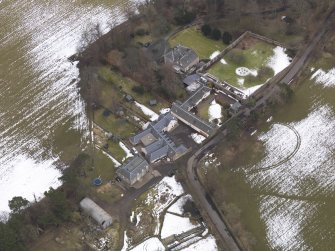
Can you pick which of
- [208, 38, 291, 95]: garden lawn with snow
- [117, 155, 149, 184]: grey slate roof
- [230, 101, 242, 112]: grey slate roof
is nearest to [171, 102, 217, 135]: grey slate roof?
[230, 101, 242, 112]: grey slate roof

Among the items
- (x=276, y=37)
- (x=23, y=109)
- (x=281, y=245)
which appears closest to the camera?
(x=281, y=245)

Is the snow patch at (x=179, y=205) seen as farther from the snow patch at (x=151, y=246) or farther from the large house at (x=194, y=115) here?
the large house at (x=194, y=115)

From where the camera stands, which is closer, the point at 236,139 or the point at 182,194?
the point at 182,194

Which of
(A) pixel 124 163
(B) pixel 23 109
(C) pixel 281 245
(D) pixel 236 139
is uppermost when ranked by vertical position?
(B) pixel 23 109

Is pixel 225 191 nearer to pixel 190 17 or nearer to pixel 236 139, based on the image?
pixel 236 139

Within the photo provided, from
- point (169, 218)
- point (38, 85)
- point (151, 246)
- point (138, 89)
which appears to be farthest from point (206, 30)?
point (151, 246)

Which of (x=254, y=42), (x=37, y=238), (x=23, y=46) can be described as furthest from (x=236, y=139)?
(x=23, y=46)

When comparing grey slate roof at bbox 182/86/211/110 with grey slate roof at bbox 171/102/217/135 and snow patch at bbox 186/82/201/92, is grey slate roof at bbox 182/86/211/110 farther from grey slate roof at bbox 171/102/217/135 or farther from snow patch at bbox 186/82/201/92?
grey slate roof at bbox 171/102/217/135
